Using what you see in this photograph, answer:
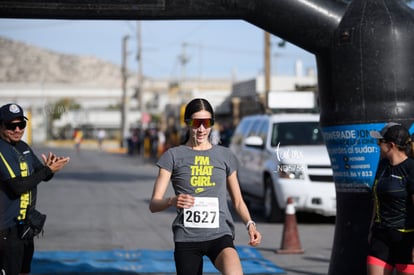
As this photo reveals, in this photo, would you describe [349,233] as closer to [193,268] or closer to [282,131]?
[193,268]

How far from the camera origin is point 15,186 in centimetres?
687

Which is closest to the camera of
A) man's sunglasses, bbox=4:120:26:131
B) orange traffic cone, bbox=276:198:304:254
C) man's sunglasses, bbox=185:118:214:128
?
man's sunglasses, bbox=185:118:214:128

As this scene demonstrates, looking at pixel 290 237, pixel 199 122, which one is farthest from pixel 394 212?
pixel 290 237

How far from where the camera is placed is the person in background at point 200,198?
20.1ft

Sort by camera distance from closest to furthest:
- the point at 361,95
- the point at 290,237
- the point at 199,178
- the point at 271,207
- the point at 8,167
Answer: the point at 199,178 → the point at 8,167 → the point at 361,95 → the point at 290,237 → the point at 271,207

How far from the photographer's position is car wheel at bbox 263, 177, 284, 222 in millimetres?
15641

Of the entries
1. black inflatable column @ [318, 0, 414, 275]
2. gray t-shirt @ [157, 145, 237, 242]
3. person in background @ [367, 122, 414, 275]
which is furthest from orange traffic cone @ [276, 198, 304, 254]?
gray t-shirt @ [157, 145, 237, 242]

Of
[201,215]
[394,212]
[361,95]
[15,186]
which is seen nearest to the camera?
[201,215]

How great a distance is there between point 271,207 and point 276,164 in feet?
6.48

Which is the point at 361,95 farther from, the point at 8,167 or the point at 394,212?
the point at 8,167

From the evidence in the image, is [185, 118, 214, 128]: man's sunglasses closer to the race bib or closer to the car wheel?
the race bib

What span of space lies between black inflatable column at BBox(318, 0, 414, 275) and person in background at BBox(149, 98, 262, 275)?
1.99m

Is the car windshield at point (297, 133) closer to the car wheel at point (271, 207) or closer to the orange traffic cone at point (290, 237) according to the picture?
the car wheel at point (271, 207)

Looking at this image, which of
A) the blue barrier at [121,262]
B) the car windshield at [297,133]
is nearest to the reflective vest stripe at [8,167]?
the blue barrier at [121,262]
